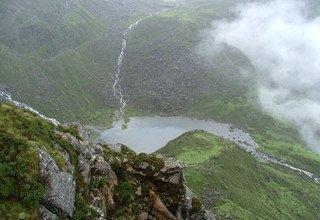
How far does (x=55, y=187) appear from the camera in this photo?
141 feet

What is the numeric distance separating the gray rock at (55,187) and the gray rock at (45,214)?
4.05 ft

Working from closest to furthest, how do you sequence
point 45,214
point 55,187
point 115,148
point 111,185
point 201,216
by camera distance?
point 45,214 < point 55,187 < point 111,185 < point 201,216 < point 115,148

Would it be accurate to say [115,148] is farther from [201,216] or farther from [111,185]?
[201,216]

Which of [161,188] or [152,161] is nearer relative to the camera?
[161,188]

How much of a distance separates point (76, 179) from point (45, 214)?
24.2ft

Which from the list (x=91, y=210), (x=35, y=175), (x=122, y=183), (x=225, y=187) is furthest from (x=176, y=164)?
(x=225, y=187)

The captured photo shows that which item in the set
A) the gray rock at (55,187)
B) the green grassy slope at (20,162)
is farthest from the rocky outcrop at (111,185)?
the green grassy slope at (20,162)

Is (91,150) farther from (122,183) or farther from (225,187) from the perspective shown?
(225,187)

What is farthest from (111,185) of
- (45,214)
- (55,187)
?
(45,214)

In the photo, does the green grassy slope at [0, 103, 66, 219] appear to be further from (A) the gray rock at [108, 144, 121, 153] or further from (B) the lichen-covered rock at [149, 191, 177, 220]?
(A) the gray rock at [108, 144, 121, 153]

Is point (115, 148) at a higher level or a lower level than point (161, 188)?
higher

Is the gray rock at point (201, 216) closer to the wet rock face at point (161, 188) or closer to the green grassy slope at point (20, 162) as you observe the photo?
the wet rock face at point (161, 188)

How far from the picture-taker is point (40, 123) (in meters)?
49.6

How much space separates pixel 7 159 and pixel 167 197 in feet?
68.2
